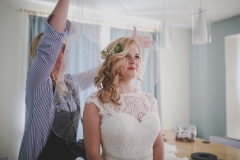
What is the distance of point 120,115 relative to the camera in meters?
1.21

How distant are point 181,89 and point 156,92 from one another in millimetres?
852

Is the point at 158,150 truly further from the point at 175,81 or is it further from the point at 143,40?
the point at 175,81

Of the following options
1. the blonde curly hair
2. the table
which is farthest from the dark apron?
the table

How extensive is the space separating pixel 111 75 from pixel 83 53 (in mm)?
242

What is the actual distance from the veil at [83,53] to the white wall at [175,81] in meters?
2.73

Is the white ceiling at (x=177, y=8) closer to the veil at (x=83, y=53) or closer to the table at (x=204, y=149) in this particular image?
the veil at (x=83, y=53)

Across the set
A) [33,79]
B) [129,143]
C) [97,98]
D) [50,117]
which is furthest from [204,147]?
[33,79]

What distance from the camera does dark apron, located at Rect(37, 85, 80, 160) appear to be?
1.23m

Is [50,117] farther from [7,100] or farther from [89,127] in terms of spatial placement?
[7,100]

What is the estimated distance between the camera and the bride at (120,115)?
1.19m

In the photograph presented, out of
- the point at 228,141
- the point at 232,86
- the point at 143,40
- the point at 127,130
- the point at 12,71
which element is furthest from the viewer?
the point at 232,86

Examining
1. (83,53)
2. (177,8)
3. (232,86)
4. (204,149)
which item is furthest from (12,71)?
(232,86)

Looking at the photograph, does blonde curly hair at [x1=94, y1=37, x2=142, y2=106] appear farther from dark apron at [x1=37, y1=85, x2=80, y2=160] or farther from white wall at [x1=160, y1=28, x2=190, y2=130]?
white wall at [x1=160, y1=28, x2=190, y2=130]

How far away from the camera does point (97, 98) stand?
125 cm
